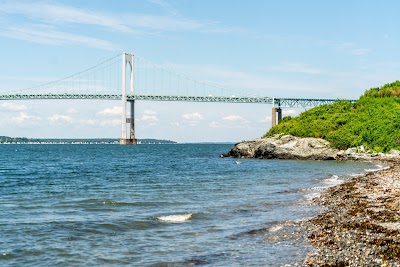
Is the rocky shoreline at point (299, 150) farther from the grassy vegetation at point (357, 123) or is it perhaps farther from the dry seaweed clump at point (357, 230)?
the dry seaweed clump at point (357, 230)

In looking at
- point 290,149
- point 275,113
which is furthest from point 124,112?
point 290,149

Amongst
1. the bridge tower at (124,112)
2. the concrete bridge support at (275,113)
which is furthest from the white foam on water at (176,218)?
the bridge tower at (124,112)

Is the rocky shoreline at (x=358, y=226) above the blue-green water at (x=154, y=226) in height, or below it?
above

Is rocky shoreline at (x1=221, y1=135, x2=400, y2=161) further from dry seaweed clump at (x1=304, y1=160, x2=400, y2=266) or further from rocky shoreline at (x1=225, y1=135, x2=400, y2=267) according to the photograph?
dry seaweed clump at (x1=304, y1=160, x2=400, y2=266)

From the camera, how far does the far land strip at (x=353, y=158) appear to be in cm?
1228

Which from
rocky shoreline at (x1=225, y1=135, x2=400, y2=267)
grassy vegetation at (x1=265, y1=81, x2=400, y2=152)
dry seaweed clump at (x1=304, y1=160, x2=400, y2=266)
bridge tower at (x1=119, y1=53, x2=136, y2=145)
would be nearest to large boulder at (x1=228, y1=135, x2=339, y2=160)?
grassy vegetation at (x1=265, y1=81, x2=400, y2=152)

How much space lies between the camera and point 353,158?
6353 centimetres

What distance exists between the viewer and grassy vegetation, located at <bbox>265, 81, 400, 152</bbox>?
225ft

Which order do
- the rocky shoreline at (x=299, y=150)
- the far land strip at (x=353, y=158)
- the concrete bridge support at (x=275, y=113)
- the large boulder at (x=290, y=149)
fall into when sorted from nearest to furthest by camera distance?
the far land strip at (x=353, y=158)
the rocky shoreline at (x=299, y=150)
the large boulder at (x=290, y=149)
the concrete bridge support at (x=275, y=113)

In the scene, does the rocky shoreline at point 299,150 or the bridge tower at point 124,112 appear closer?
the rocky shoreline at point 299,150

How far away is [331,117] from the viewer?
78.6 metres

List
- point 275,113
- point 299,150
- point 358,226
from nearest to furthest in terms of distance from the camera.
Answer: point 358,226 → point 299,150 → point 275,113

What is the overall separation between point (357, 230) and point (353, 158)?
169ft

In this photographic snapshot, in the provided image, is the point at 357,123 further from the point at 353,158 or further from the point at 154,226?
the point at 154,226
